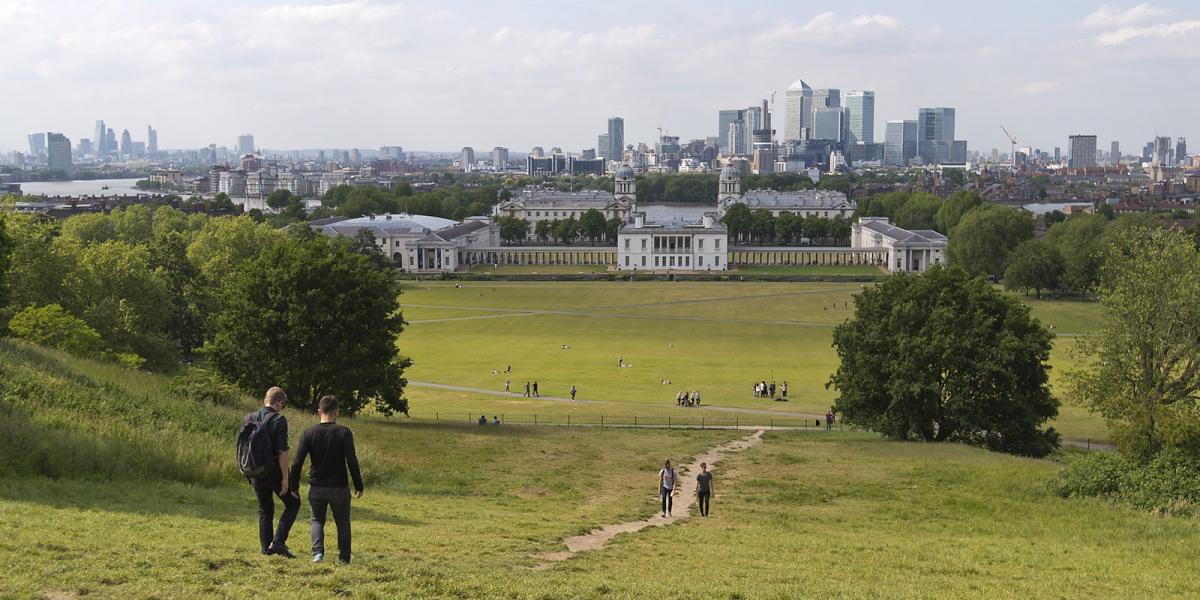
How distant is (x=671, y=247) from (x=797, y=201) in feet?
168

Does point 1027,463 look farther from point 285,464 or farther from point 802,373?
point 802,373

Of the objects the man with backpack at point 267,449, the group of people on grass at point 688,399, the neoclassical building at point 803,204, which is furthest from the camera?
the neoclassical building at point 803,204

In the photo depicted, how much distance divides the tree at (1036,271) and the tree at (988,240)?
11.7 meters

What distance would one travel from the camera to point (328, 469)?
1179cm

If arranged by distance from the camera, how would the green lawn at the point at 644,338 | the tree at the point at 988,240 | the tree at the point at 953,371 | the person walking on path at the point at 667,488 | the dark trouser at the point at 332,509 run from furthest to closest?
the tree at the point at 988,240, the green lawn at the point at 644,338, the tree at the point at 953,371, the person walking on path at the point at 667,488, the dark trouser at the point at 332,509

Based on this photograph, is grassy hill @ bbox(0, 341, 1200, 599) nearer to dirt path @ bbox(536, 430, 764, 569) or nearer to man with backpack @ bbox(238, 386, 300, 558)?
dirt path @ bbox(536, 430, 764, 569)

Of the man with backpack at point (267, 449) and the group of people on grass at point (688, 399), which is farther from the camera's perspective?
the group of people on grass at point (688, 399)

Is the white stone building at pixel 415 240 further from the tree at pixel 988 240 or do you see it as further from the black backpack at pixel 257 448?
the black backpack at pixel 257 448

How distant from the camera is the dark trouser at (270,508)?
11.9 metres

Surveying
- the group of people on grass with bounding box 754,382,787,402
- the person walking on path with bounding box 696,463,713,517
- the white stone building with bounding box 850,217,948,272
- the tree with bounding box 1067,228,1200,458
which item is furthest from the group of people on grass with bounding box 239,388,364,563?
the white stone building with bounding box 850,217,948,272

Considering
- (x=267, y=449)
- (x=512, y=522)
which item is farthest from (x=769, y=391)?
(x=267, y=449)

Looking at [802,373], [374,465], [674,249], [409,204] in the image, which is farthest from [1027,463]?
[409,204]

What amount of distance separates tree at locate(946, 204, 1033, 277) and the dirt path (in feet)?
291

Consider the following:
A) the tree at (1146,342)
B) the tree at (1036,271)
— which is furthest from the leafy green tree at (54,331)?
the tree at (1036,271)
